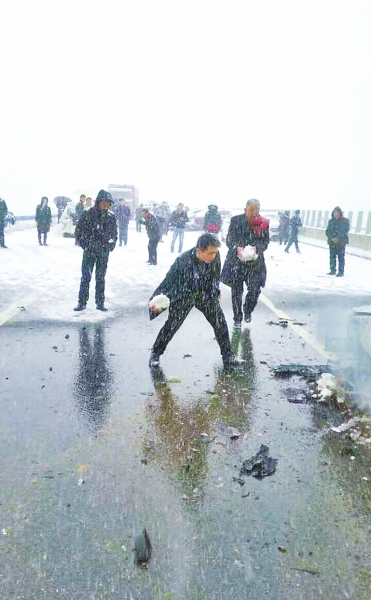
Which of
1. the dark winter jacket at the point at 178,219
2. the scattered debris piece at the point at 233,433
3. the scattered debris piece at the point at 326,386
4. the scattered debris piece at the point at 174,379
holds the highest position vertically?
the dark winter jacket at the point at 178,219

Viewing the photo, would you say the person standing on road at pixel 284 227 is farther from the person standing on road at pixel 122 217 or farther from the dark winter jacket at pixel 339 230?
the dark winter jacket at pixel 339 230

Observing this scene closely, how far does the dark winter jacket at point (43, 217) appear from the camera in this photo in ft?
69.0

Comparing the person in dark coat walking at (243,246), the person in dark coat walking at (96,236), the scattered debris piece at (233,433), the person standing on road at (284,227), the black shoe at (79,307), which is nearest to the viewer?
the scattered debris piece at (233,433)

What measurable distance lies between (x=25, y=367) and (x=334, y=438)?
3.42 metres

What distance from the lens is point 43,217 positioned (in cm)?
2145

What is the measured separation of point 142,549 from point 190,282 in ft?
11.1

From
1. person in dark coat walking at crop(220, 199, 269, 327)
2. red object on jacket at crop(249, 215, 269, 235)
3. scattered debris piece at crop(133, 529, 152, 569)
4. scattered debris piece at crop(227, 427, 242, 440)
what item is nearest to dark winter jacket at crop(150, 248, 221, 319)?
scattered debris piece at crop(227, 427, 242, 440)

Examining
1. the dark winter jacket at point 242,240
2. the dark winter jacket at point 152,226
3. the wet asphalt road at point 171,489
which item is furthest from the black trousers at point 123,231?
the wet asphalt road at point 171,489

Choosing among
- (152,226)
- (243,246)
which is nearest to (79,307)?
(243,246)

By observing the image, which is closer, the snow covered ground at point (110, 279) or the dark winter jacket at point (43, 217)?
the snow covered ground at point (110, 279)

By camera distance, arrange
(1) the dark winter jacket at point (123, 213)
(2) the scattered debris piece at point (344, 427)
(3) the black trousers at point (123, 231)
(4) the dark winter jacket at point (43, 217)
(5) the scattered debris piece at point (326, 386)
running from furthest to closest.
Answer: (3) the black trousers at point (123, 231) → (1) the dark winter jacket at point (123, 213) → (4) the dark winter jacket at point (43, 217) → (5) the scattered debris piece at point (326, 386) → (2) the scattered debris piece at point (344, 427)

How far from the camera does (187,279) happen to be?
18.6 ft

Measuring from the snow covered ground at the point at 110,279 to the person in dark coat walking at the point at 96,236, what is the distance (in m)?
0.63

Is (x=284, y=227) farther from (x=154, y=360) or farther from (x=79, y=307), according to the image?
(x=154, y=360)
